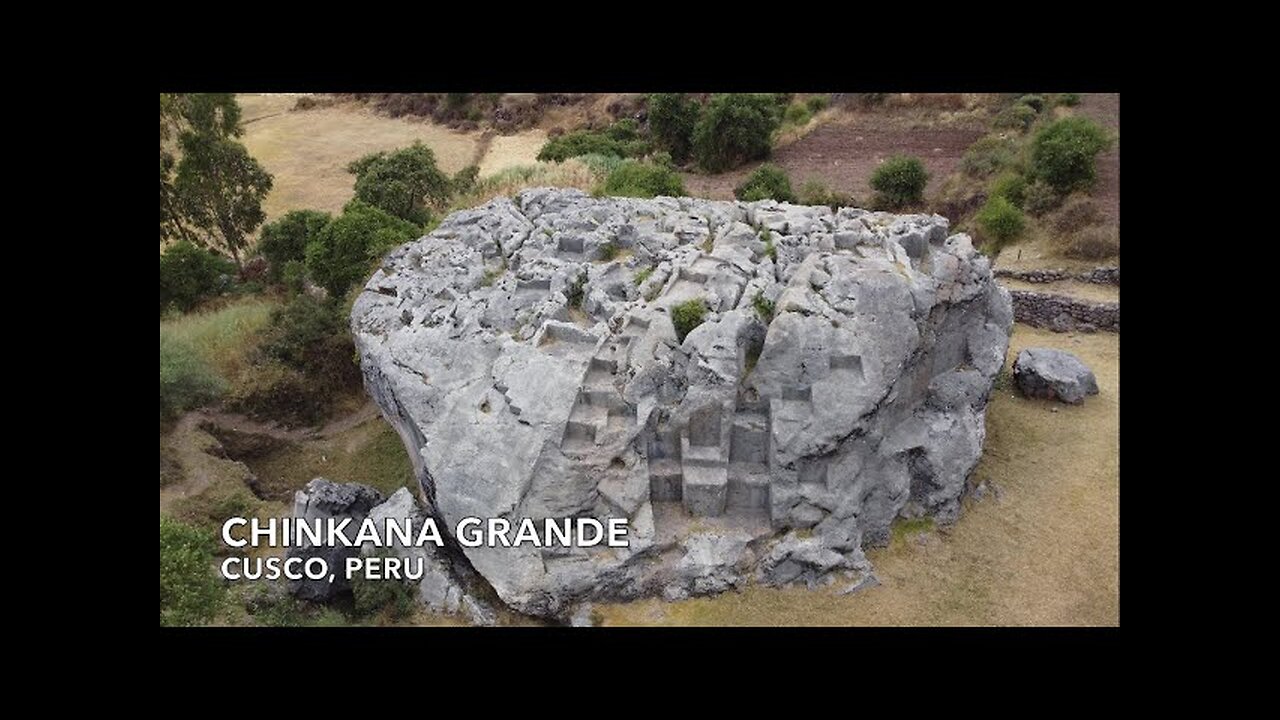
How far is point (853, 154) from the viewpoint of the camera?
A: 46.0m

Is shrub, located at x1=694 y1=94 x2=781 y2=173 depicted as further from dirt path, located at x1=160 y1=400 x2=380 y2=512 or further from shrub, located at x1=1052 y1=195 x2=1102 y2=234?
dirt path, located at x1=160 y1=400 x2=380 y2=512

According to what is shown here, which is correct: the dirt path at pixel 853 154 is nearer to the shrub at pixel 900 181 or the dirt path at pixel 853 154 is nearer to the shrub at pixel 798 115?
the shrub at pixel 900 181

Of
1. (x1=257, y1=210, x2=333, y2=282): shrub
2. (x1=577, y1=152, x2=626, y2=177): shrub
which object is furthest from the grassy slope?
(x1=577, y1=152, x2=626, y2=177): shrub

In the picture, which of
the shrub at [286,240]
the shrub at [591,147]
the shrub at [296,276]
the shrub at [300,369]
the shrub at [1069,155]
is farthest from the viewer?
the shrub at [591,147]

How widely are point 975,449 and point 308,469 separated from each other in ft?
59.6

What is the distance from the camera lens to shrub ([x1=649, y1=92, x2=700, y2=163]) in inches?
1959

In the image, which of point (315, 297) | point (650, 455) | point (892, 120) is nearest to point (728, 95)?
point (892, 120)

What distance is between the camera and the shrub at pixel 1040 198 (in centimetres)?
3619

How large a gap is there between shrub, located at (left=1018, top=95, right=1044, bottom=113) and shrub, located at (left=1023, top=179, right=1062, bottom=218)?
13179 millimetres

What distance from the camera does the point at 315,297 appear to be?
29.5m

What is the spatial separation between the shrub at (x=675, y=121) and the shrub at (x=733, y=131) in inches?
71.8

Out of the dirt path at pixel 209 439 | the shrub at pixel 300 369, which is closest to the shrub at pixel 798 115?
the shrub at pixel 300 369

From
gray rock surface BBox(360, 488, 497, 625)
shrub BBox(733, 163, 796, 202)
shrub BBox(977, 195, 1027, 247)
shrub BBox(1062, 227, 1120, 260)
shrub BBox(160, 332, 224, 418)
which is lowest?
gray rock surface BBox(360, 488, 497, 625)

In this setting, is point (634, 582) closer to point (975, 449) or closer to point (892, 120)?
point (975, 449)
